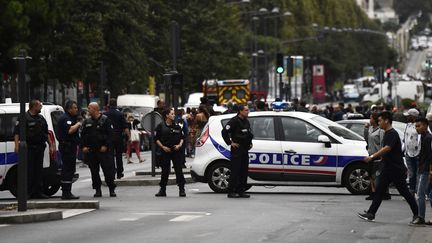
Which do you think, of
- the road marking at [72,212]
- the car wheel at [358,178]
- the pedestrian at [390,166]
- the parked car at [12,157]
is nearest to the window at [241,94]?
the car wheel at [358,178]

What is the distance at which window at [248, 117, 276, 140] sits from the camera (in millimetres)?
24641

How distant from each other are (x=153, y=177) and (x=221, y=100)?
3352cm

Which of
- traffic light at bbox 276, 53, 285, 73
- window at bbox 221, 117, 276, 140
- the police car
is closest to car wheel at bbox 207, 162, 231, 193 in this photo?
the police car

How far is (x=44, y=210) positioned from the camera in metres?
20.1

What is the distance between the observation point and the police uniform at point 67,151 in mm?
22703

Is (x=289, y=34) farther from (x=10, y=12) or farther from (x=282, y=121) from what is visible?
(x=282, y=121)

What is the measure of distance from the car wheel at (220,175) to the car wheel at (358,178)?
217 cm

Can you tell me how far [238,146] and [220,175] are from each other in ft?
5.53

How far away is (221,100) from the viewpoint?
203 ft

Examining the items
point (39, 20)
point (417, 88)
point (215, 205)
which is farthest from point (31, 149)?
point (417, 88)

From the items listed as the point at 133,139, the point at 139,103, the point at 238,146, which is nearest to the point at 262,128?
the point at 238,146

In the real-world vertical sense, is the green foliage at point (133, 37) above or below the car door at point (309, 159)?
above

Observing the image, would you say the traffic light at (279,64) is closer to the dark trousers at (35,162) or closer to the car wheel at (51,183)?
the car wheel at (51,183)

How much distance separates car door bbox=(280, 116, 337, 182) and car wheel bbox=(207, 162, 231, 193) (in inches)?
44.8
